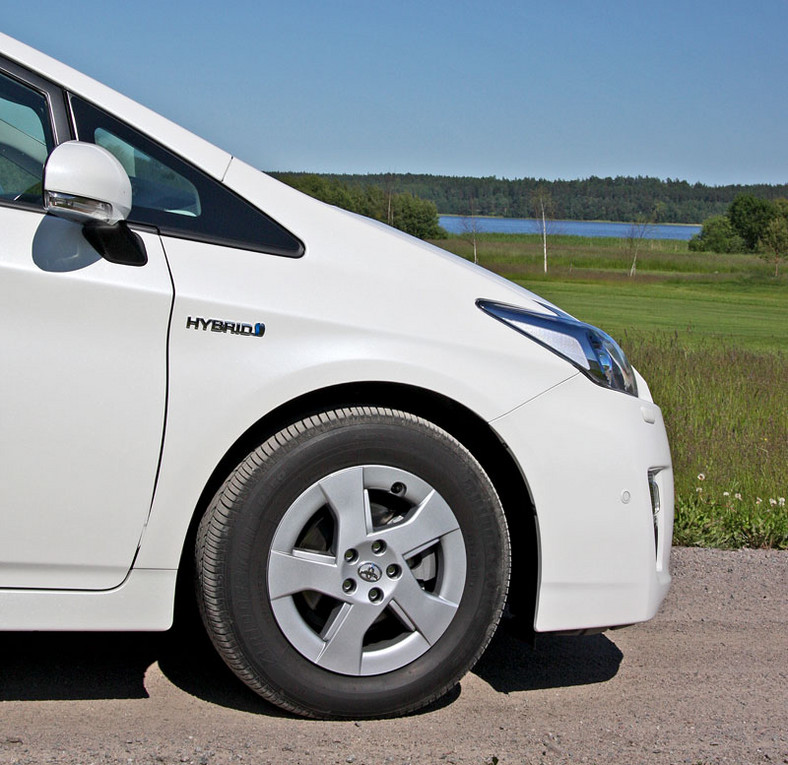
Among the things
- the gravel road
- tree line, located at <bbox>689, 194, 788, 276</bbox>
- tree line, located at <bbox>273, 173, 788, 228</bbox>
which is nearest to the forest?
tree line, located at <bbox>273, 173, 788, 228</bbox>

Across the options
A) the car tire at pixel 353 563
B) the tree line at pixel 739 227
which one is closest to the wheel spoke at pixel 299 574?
the car tire at pixel 353 563

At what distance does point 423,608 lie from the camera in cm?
257

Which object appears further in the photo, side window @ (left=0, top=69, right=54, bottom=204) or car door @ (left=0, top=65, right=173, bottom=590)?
side window @ (left=0, top=69, right=54, bottom=204)

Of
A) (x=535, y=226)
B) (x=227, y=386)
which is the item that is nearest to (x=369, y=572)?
(x=227, y=386)

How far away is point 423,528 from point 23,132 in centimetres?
145

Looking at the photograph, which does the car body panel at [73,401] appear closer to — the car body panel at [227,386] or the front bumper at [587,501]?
the car body panel at [227,386]

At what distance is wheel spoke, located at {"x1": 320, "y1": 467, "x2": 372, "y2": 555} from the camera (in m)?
2.48

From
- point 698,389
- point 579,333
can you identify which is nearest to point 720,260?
point 698,389

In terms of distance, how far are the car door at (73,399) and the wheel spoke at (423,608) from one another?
685 millimetres

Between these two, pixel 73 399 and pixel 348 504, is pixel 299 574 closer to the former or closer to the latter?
pixel 348 504

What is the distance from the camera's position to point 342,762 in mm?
2410

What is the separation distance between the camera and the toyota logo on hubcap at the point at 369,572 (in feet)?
8.20

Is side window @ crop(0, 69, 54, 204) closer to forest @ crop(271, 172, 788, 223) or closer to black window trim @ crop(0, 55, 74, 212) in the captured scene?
black window trim @ crop(0, 55, 74, 212)

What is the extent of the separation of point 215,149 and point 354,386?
2.50ft
